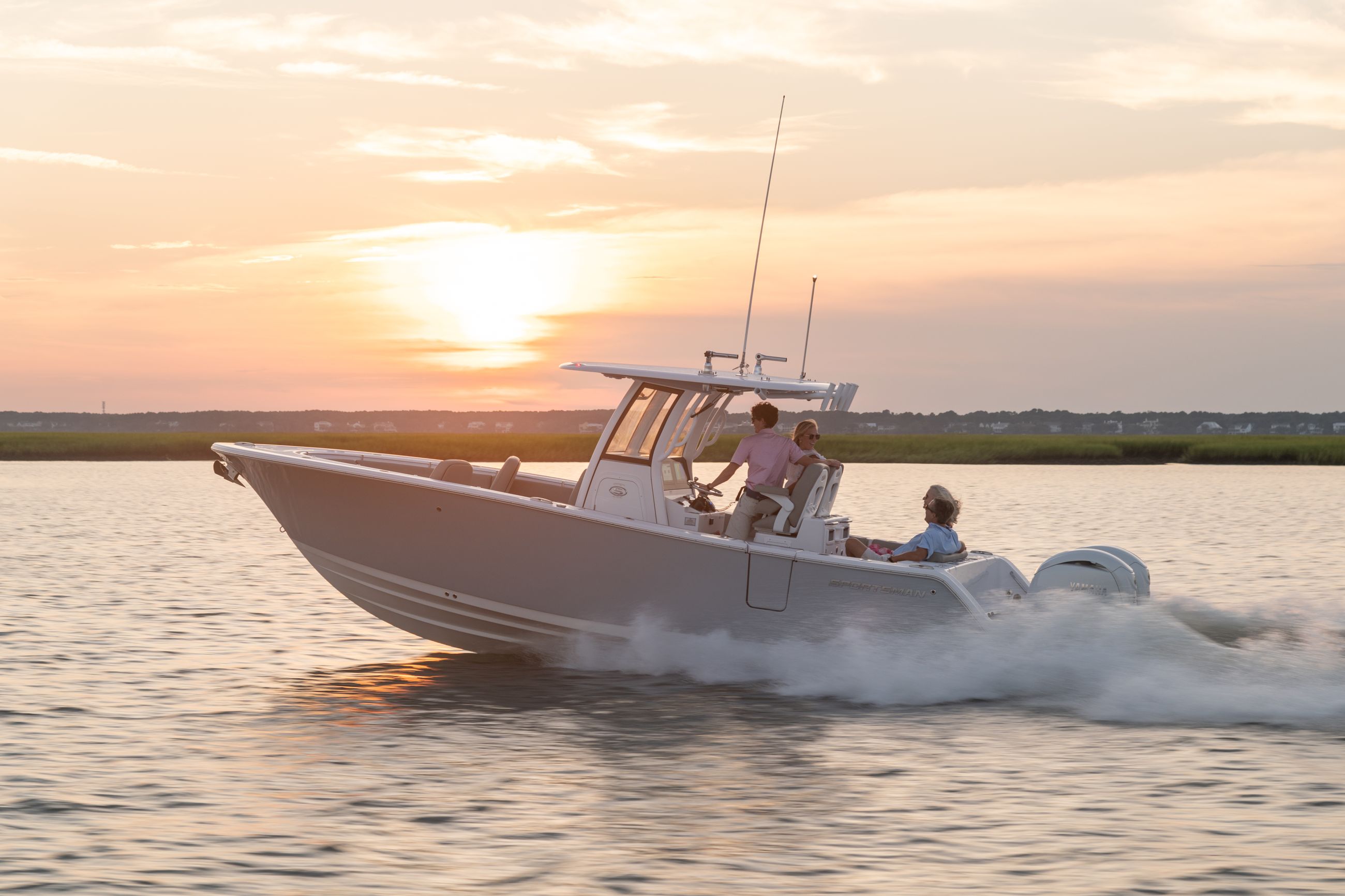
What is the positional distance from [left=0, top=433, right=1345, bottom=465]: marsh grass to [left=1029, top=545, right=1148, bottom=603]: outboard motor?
5388 centimetres

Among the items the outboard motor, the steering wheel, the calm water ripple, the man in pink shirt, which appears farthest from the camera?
the steering wheel

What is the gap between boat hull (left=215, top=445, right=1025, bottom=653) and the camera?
894 centimetres

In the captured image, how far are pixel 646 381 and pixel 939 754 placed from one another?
3502mm

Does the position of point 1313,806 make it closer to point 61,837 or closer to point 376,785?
point 376,785

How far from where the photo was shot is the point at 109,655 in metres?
11.0

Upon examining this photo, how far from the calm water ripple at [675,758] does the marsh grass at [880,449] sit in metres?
Result: 52.7

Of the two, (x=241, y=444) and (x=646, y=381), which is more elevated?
(x=646, y=381)

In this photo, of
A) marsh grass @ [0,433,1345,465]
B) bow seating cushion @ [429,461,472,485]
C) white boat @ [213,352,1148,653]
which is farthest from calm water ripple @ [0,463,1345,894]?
marsh grass @ [0,433,1345,465]

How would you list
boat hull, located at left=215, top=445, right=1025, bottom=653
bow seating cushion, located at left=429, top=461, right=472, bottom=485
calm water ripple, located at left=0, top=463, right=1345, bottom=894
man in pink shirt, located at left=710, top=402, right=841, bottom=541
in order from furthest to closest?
bow seating cushion, located at left=429, top=461, right=472, bottom=485
man in pink shirt, located at left=710, top=402, right=841, bottom=541
boat hull, located at left=215, top=445, right=1025, bottom=653
calm water ripple, located at left=0, top=463, right=1345, bottom=894

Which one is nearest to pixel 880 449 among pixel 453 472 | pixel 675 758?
pixel 453 472

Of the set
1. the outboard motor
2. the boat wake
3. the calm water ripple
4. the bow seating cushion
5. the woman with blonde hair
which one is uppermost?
the woman with blonde hair

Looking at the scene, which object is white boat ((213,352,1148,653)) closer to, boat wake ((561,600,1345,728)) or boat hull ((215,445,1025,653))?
boat hull ((215,445,1025,653))

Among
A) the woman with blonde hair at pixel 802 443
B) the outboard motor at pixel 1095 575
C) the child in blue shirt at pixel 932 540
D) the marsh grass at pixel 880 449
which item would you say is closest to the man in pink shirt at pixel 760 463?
the woman with blonde hair at pixel 802 443

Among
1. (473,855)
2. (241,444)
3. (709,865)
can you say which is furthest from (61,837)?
(241,444)
